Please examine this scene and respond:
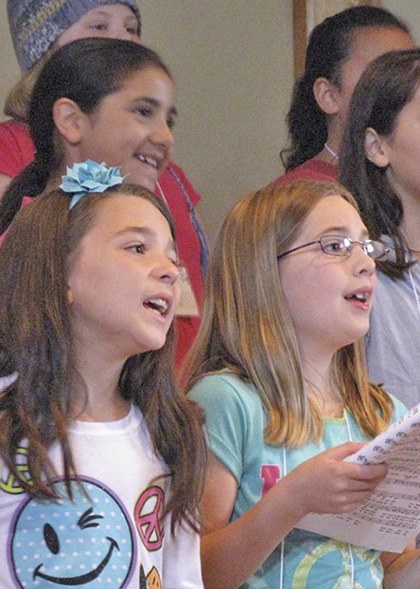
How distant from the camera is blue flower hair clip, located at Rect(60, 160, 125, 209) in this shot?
1784 millimetres

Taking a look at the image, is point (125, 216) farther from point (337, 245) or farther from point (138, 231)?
point (337, 245)

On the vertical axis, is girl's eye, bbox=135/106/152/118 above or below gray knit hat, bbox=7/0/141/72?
below

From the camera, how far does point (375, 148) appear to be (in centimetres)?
233

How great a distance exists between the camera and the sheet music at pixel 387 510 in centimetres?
159

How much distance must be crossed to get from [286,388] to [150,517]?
30 cm

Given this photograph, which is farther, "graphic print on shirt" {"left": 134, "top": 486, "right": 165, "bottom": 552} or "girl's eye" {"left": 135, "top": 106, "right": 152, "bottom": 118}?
"girl's eye" {"left": 135, "top": 106, "right": 152, "bottom": 118}

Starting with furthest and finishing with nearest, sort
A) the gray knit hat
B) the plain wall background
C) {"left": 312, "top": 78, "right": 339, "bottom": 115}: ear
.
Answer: the plain wall background, {"left": 312, "top": 78, "right": 339, "bottom": 115}: ear, the gray knit hat

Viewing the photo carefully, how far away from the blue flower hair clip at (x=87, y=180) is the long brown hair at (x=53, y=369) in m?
0.01

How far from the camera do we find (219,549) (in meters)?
1.75

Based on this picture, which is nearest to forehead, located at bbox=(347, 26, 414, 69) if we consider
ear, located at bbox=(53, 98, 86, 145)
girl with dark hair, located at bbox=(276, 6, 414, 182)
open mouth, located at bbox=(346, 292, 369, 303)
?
girl with dark hair, located at bbox=(276, 6, 414, 182)

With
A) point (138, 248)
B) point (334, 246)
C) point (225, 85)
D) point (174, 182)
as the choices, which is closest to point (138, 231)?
point (138, 248)

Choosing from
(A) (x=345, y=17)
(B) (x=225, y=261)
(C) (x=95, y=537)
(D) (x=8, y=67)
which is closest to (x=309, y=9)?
(A) (x=345, y=17)

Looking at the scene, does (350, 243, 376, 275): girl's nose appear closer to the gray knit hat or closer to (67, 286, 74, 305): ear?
(67, 286, 74, 305): ear

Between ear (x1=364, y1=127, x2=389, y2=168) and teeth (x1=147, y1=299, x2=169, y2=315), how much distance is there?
29.4 inches
